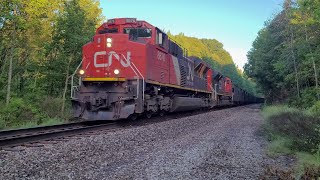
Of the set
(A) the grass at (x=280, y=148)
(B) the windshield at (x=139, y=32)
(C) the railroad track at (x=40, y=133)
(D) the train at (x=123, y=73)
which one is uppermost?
(B) the windshield at (x=139, y=32)

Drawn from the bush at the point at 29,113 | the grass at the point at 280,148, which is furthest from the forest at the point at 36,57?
the grass at the point at 280,148

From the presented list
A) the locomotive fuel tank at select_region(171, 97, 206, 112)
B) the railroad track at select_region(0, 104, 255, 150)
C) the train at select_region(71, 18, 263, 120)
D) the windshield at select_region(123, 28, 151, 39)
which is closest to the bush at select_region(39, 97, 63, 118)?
the train at select_region(71, 18, 263, 120)

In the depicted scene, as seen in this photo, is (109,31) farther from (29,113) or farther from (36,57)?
(36,57)

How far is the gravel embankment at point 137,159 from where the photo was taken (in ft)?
15.6

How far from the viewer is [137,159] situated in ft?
19.2

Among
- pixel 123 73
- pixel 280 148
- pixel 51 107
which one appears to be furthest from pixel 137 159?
pixel 51 107

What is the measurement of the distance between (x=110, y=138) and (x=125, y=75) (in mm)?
4273

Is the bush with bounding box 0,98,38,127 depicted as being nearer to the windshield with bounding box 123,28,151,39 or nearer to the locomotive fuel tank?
the windshield with bounding box 123,28,151,39

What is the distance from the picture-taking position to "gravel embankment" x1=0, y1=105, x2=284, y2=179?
15.6 ft

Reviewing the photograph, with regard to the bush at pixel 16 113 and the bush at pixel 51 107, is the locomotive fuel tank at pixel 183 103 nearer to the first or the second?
the bush at pixel 51 107

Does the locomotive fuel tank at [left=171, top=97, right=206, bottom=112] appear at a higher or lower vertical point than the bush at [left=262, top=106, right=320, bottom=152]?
higher

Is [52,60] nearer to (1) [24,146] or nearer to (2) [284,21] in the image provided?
(1) [24,146]

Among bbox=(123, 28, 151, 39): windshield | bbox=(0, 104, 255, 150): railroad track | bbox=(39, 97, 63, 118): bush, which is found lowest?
bbox=(0, 104, 255, 150): railroad track

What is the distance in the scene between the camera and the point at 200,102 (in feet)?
64.8
